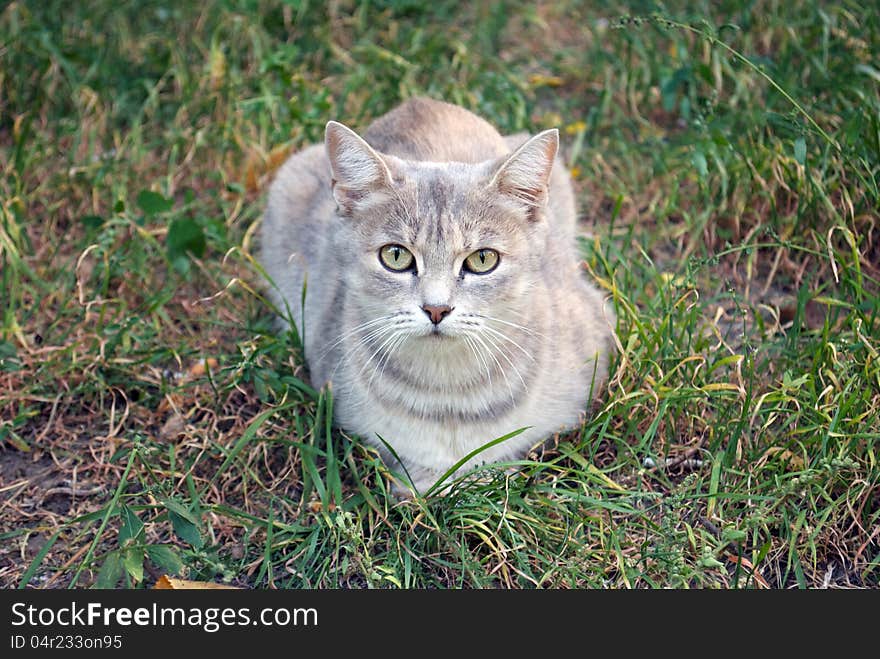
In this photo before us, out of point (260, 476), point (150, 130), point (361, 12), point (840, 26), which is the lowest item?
point (260, 476)

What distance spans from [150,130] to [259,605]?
276cm

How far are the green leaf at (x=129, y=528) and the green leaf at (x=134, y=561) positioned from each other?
0.14ft

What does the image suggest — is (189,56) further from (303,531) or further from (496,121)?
(303,531)

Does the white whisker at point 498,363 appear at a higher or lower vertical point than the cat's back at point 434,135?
lower

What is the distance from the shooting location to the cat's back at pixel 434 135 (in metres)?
4.08

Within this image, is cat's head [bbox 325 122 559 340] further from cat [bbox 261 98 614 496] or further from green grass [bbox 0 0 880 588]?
green grass [bbox 0 0 880 588]

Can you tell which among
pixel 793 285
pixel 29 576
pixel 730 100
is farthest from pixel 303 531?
pixel 730 100

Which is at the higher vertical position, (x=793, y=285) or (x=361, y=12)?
(x=361, y=12)

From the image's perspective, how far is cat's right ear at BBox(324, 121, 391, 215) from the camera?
3.24 meters

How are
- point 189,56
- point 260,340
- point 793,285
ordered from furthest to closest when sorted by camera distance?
point 189,56, point 793,285, point 260,340

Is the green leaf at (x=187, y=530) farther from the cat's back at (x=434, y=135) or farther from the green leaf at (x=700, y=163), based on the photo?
the green leaf at (x=700, y=163)

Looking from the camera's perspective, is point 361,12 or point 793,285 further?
point 361,12

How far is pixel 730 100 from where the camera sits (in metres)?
4.76

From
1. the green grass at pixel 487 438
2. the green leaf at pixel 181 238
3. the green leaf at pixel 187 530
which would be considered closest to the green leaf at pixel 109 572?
the green grass at pixel 487 438
